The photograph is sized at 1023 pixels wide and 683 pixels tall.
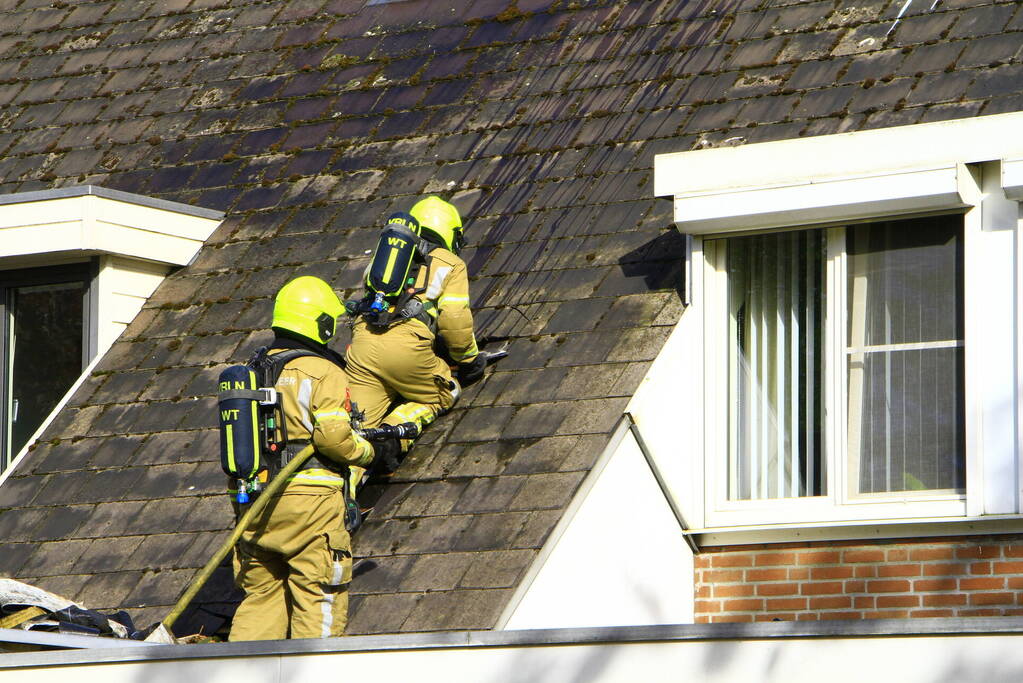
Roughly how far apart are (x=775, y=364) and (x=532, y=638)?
10.6 feet

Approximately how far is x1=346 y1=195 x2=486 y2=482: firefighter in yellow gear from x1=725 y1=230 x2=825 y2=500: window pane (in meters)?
1.52

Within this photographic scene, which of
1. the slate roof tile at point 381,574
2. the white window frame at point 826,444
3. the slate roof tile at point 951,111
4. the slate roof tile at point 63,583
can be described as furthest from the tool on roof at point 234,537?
the slate roof tile at point 951,111

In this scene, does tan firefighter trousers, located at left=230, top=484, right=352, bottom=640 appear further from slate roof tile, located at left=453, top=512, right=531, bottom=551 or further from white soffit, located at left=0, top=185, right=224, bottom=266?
white soffit, located at left=0, top=185, right=224, bottom=266

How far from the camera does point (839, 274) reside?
10672mm

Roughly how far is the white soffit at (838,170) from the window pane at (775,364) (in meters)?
0.28

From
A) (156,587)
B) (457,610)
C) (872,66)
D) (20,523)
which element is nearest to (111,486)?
(20,523)

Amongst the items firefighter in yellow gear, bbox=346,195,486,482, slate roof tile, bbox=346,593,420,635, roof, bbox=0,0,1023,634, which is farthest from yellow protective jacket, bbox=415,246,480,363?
slate roof tile, bbox=346,593,420,635

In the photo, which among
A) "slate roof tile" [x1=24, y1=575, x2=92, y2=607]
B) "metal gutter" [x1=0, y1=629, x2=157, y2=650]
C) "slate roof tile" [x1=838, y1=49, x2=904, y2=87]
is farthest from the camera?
"slate roof tile" [x1=838, y1=49, x2=904, y2=87]

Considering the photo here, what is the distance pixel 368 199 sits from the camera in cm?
1286

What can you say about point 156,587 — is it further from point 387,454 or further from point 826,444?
point 826,444

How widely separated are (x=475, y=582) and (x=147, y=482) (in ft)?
8.48

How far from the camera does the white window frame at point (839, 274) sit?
10086mm

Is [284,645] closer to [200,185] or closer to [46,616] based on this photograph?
[46,616]

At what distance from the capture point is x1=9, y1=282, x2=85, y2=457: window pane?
1269 cm
